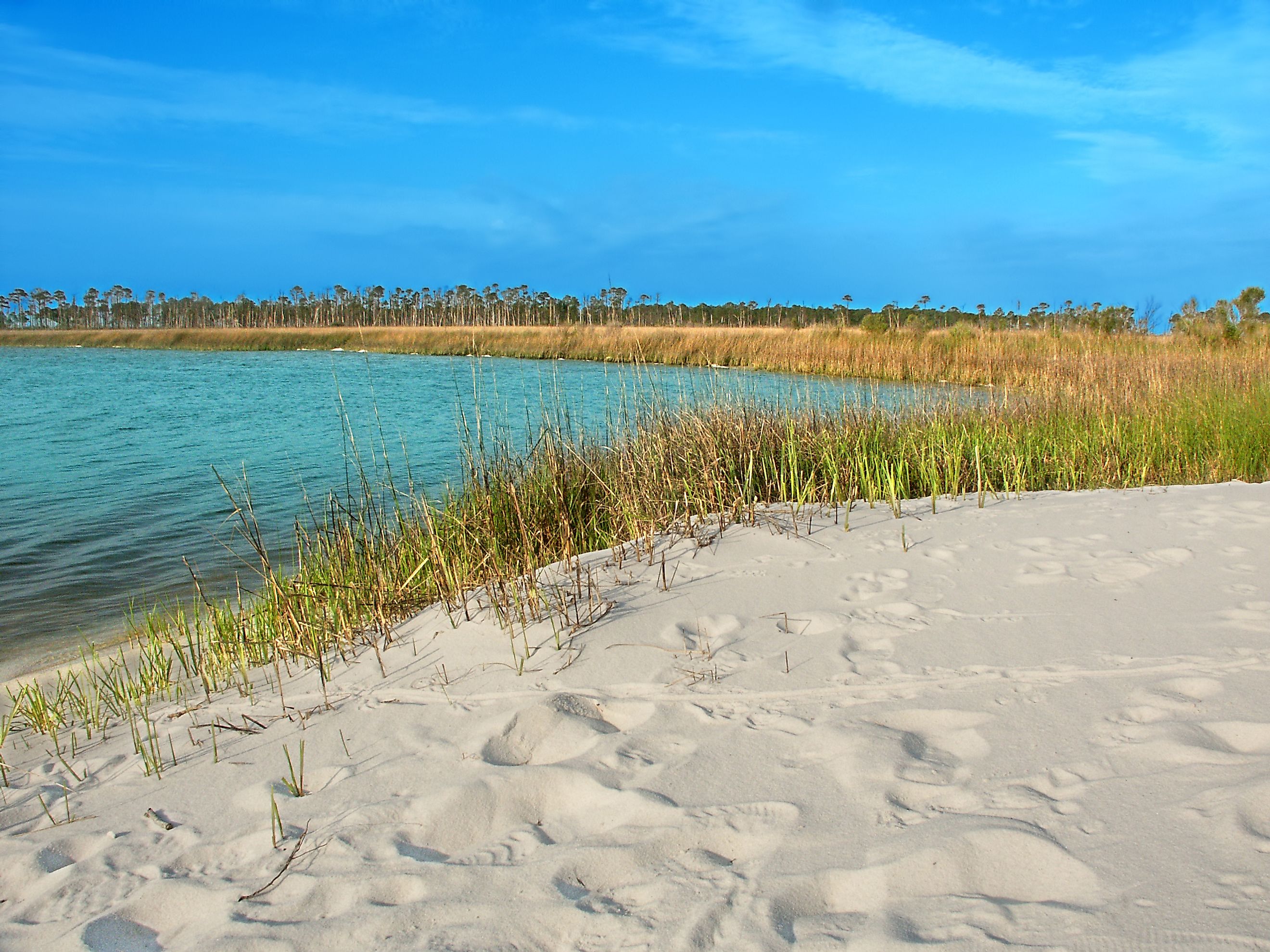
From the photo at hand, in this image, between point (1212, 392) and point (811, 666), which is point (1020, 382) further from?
point (811, 666)

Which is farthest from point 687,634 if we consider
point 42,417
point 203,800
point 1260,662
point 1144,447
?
point 42,417

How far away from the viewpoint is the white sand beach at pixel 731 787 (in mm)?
1418

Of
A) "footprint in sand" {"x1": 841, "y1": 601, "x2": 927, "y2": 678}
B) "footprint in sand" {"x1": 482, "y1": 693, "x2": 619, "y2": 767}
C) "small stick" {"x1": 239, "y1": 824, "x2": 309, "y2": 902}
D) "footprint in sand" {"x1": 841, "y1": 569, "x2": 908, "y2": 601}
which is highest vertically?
"footprint in sand" {"x1": 841, "y1": 569, "x2": 908, "y2": 601}

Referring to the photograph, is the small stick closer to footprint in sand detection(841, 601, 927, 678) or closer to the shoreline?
the shoreline

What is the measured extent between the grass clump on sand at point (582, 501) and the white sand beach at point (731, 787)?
0.66 ft

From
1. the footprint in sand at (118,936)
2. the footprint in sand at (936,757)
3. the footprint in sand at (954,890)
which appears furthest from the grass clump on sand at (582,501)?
the footprint in sand at (954,890)

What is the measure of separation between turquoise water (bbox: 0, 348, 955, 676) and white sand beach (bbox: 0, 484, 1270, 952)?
1.65 meters

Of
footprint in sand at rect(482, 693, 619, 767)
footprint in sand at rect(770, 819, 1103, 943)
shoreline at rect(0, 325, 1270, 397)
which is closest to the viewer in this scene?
footprint in sand at rect(770, 819, 1103, 943)

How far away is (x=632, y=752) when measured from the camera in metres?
2.03

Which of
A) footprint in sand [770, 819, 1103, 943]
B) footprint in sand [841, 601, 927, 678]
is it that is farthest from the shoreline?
footprint in sand [841, 601, 927, 678]

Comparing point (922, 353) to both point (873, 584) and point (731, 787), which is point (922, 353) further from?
point (731, 787)

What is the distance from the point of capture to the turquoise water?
491 cm

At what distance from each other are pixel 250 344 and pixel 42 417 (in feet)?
119

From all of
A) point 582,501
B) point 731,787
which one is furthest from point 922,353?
point 731,787
